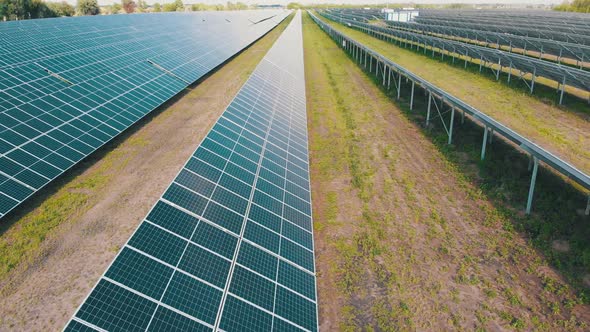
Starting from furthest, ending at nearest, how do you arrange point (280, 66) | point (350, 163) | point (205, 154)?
point (280, 66) → point (350, 163) → point (205, 154)

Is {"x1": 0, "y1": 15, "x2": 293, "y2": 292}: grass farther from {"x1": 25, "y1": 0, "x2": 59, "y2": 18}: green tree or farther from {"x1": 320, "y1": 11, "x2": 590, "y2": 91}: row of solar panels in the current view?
{"x1": 25, "y1": 0, "x2": 59, "y2": 18}: green tree

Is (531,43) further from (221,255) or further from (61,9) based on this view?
(61,9)

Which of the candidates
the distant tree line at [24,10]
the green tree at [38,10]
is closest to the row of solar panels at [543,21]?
the green tree at [38,10]

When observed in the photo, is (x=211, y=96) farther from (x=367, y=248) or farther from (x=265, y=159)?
(x=367, y=248)

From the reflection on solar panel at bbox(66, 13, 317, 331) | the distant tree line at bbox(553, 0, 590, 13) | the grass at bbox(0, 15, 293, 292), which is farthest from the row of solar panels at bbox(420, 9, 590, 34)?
the grass at bbox(0, 15, 293, 292)

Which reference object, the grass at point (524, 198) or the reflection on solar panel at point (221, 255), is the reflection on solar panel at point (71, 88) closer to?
the reflection on solar panel at point (221, 255)

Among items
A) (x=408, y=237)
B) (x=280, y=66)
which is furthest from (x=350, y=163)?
(x=280, y=66)

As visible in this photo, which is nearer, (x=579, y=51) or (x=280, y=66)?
(x=280, y=66)
